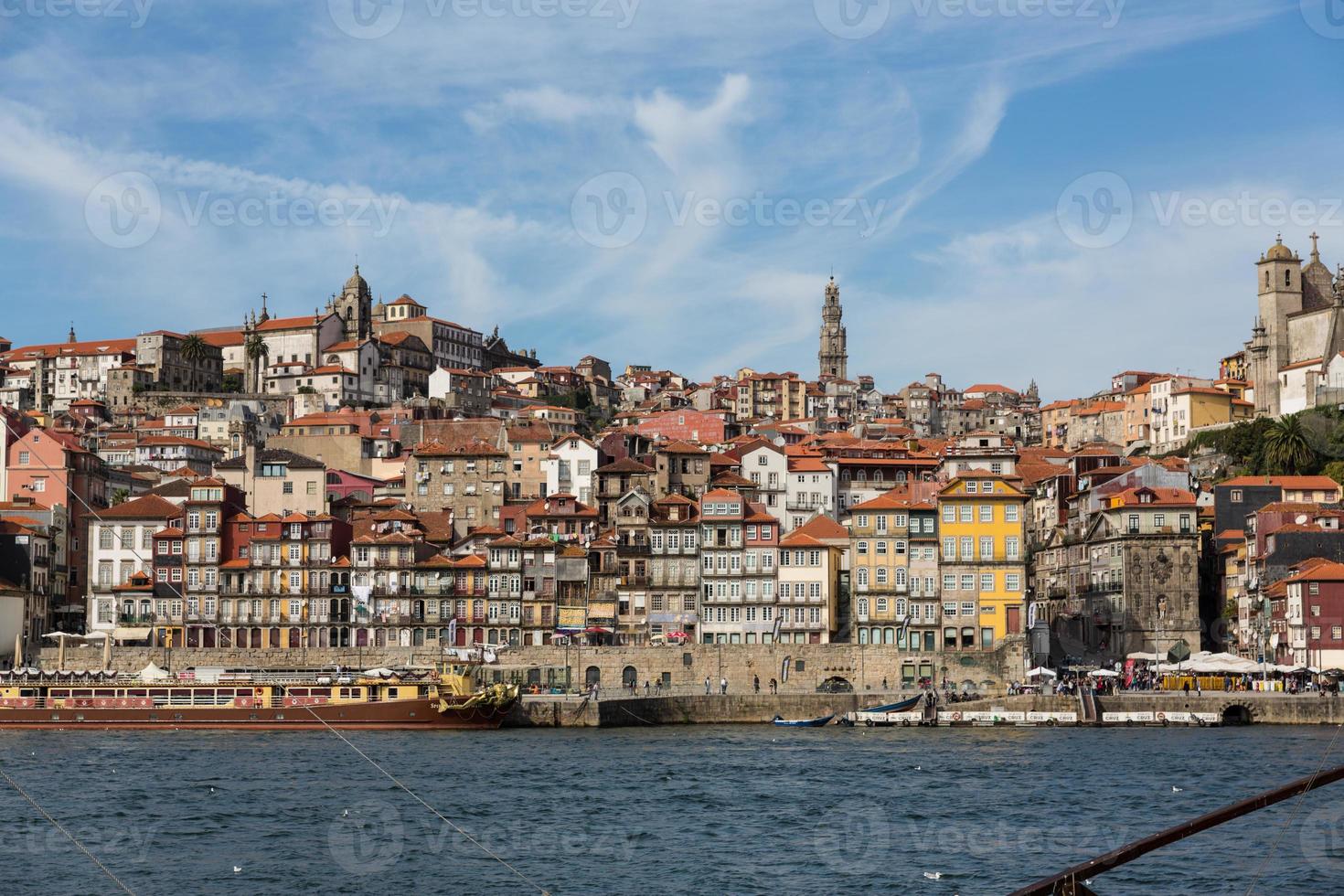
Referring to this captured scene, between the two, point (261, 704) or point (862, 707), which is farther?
point (261, 704)

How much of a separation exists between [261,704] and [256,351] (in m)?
97.7

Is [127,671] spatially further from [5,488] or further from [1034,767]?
[1034,767]

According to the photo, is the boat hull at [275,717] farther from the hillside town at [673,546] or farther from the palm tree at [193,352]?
the palm tree at [193,352]

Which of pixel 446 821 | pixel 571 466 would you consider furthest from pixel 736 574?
pixel 446 821

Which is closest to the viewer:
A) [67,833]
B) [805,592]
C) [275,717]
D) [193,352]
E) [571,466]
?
[67,833]

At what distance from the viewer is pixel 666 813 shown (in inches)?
1796

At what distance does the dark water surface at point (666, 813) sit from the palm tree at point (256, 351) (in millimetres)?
103244

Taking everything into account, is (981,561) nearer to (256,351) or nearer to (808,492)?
(808,492)

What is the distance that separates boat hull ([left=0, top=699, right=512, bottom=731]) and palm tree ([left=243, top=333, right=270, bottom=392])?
9469 cm

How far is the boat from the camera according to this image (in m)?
72.0

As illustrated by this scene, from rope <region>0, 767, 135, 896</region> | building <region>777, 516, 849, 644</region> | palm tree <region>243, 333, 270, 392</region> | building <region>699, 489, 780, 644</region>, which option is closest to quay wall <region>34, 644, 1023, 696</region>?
building <region>777, 516, 849, 644</region>

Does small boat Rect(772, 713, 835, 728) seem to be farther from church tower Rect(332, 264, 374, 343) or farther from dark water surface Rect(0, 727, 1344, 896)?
church tower Rect(332, 264, 374, 343)

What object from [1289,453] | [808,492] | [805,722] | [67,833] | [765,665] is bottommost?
[67,833]

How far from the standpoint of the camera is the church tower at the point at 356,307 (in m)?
182
